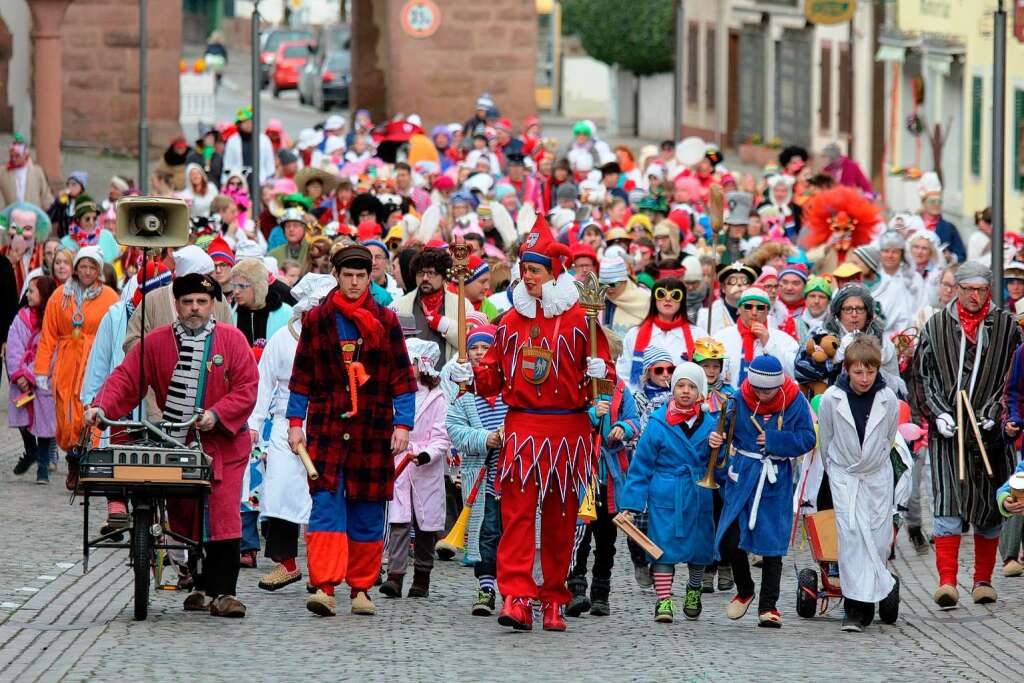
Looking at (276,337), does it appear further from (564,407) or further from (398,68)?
(398,68)

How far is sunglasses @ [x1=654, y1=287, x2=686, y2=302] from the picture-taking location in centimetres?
1475

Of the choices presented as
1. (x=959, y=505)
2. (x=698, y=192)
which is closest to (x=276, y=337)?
(x=959, y=505)

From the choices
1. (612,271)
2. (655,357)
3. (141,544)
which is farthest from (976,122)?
(141,544)

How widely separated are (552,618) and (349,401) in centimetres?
142

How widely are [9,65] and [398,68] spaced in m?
9.11

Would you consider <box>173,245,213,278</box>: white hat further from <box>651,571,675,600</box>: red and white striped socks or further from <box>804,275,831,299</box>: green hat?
<box>804,275,831,299</box>: green hat

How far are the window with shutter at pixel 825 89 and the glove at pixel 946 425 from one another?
35079 mm

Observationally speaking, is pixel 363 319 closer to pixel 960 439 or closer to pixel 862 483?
pixel 862 483

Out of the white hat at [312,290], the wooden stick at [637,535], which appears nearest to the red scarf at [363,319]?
the white hat at [312,290]

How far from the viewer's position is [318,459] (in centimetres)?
1214

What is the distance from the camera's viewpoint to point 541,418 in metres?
12.0

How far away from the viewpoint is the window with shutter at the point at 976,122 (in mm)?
37656

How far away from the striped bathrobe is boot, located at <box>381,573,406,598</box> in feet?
9.33

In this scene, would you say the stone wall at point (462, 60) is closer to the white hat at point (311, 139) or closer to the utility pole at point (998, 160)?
the white hat at point (311, 139)
